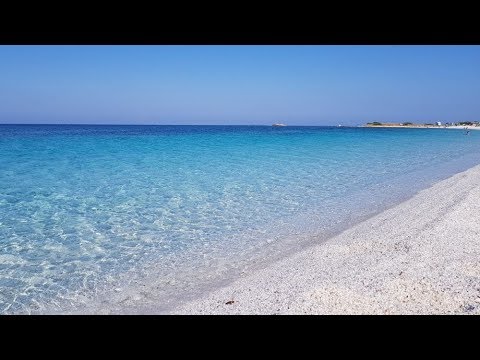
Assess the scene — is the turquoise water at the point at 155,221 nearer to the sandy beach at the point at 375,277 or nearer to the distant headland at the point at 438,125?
the sandy beach at the point at 375,277

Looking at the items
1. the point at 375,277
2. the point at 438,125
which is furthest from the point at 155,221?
the point at 438,125

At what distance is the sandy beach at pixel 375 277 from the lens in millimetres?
3895

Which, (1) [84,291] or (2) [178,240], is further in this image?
(2) [178,240]

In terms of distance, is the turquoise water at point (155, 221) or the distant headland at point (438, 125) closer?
the turquoise water at point (155, 221)

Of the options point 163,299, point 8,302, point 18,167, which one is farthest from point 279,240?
point 18,167

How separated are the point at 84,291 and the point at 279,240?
11.0ft

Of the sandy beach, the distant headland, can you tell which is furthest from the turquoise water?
the distant headland

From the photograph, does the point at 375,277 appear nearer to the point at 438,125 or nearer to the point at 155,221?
the point at 155,221

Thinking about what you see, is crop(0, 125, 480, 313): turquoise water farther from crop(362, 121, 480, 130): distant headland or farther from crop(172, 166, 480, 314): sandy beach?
crop(362, 121, 480, 130): distant headland

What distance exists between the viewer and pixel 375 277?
4547 millimetres

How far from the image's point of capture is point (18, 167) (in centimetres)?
1473

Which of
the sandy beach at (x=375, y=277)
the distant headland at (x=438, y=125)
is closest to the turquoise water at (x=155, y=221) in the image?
the sandy beach at (x=375, y=277)
